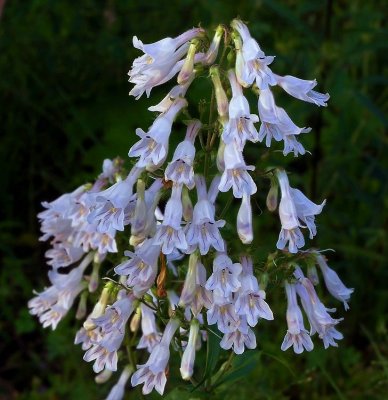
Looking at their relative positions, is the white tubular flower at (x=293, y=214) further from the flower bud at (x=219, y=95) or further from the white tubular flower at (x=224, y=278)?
the flower bud at (x=219, y=95)

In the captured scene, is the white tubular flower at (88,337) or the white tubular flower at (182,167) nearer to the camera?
the white tubular flower at (182,167)

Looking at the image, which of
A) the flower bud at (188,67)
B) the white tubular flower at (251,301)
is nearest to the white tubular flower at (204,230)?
the white tubular flower at (251,301)

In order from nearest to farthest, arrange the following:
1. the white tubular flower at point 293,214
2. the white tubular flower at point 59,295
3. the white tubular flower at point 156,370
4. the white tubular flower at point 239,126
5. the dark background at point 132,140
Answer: the white tubular flower at point 239,126 < the white tubular flower at point 293,214 < the white tubular flower at point 156,370 < the white tubular flower at point 59,295 < the dark background at point 132,140

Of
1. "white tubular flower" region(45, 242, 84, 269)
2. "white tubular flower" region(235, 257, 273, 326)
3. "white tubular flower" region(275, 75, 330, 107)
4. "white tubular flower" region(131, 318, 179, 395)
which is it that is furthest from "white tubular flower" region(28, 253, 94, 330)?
"white tubular flower" region(275, 75, 330, 107)

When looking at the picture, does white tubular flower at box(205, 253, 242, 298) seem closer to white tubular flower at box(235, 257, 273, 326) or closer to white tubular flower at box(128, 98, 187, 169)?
white tubular flower at box(235, 257, 273, 326)

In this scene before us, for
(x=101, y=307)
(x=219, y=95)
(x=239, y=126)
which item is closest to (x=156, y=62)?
(x=219, y=95)

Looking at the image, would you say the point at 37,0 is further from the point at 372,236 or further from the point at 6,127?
the point at 372,236

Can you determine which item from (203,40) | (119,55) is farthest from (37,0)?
(203,40)
